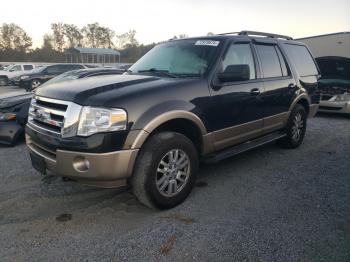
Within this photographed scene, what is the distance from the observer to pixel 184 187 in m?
3.41

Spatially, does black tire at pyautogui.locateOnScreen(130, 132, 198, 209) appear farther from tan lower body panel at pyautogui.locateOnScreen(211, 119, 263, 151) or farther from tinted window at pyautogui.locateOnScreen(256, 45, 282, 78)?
tinted window at pyautogui.locateOnScreen(256, 45, 282, 78)

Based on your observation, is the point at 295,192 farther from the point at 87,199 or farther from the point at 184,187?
the point at 87,199

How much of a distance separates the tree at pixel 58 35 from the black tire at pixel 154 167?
2618 inches

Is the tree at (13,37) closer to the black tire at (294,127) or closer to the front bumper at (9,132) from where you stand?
the front bumper at (9,132)

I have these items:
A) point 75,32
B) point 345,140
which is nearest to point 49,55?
point 75,32

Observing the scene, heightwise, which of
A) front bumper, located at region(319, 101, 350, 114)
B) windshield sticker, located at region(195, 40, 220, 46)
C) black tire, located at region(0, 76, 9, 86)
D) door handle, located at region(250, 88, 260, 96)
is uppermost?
windshield sticker, located at region(195, 40, 220, 46)

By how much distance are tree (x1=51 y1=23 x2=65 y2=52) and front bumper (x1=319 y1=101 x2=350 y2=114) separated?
6290 cm

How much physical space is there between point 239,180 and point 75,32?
68.8 metres

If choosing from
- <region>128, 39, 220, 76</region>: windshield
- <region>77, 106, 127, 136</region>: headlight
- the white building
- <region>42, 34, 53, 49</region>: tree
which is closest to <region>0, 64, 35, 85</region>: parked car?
the white building

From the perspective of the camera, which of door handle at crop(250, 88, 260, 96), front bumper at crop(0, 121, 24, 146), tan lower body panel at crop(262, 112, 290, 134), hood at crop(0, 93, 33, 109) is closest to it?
door handle at crop(250, 88, 260, 96)

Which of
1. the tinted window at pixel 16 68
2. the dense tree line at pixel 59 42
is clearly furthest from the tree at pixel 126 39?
the tinted window at pixel 16 68

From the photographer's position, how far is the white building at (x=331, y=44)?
1177 centimetres

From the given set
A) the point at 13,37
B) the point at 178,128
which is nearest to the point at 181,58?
the point at 178,128

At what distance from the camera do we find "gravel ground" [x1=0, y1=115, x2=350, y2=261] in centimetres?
255
